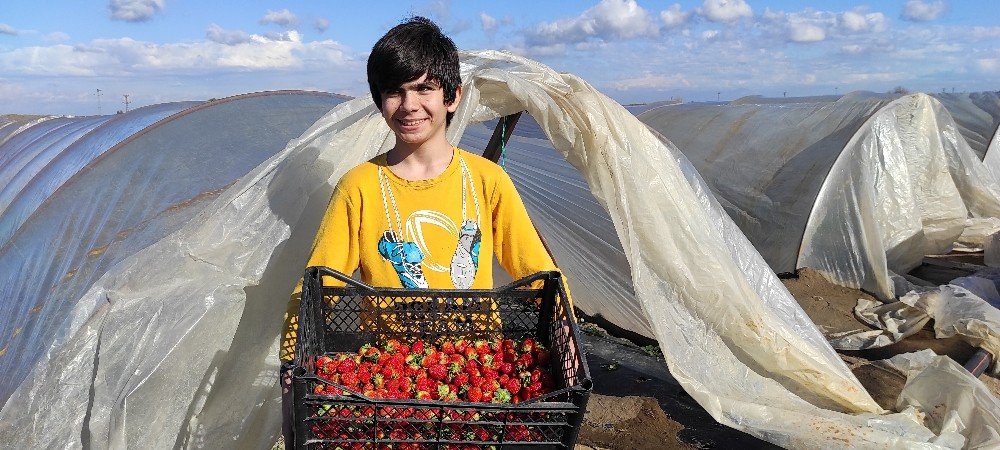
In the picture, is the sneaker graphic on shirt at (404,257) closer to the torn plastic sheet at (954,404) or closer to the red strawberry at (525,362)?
the red strawberry at (525,362)

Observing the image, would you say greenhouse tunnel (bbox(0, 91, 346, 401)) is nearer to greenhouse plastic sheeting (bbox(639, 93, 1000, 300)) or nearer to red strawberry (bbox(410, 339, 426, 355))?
red strawberry (bbox(410, 339, 426, 355))

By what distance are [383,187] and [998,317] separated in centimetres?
505

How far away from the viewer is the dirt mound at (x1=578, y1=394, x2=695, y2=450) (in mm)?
3945

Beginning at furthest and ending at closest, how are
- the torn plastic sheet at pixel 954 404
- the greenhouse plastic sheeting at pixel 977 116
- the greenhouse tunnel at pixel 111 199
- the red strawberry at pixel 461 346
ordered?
the greenhouse plastic sheeting at pixel 977 116, the greenhouse tunnel at pixel 111 199, the torn plastic sheet at pixel 954 404, the red strawberry at pixel 461 346

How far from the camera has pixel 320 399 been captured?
4.69 feet

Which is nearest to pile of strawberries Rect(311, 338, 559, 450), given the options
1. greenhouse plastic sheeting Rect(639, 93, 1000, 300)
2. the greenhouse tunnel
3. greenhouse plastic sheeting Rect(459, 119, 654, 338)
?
the greenhouse tunnel

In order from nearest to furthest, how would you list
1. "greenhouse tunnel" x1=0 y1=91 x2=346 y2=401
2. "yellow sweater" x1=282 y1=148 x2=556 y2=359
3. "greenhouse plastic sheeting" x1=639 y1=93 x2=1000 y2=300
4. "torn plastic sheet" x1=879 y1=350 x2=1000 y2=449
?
Result: 1. "yellow sweater" x1=282 y1=148 x2=556 y2=359
2. "torn plastic sheet" x1=879 y1=350 x2=1000 y2=449
3. "greenhouse tunnel" x1=0 y1=91 x2=346 y2=401
4. "greenhouse plastic sheeting" x1=639 y1=93 x2=1000 y2=300

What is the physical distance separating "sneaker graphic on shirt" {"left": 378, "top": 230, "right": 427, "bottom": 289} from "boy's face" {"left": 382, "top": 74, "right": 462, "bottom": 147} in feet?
0.97

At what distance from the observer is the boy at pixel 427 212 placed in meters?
2.07

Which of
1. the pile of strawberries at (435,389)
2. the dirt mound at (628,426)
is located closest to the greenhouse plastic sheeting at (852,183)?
the dirt mound at (628,426)

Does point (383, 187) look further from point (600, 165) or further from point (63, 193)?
point (63, 193)

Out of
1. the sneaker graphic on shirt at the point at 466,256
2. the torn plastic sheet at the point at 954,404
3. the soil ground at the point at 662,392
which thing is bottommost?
the soil ground at the point at 662,392

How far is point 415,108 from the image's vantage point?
2.03 m

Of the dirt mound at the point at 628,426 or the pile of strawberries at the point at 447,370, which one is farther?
the dirt mound at the point at 628,426
